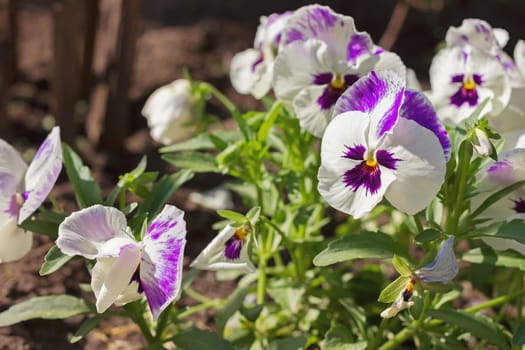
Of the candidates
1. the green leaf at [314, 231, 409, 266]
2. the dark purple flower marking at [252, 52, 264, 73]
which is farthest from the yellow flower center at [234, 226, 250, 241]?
the dark purple flower marking at [252, 52, 264, 73]

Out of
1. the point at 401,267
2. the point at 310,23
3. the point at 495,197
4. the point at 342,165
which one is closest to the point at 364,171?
the point at 342,165

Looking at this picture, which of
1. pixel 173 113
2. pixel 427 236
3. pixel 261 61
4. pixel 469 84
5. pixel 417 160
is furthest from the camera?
pixel 173 113

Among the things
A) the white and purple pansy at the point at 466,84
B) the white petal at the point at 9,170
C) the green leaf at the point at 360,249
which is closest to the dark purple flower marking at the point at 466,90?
the white and purple pansy at the point at 466,84

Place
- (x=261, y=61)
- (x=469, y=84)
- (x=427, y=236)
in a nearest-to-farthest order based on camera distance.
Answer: (x=427, y=236) < (x=469, y=84) < (x=261, y=61)

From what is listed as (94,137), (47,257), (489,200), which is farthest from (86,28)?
(489,200)

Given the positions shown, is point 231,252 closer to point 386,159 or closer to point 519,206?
point 386,159

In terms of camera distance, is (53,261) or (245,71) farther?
(245,71)

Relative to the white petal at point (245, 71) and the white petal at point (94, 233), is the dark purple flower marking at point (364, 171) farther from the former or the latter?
the white petal at point (245, 71)
